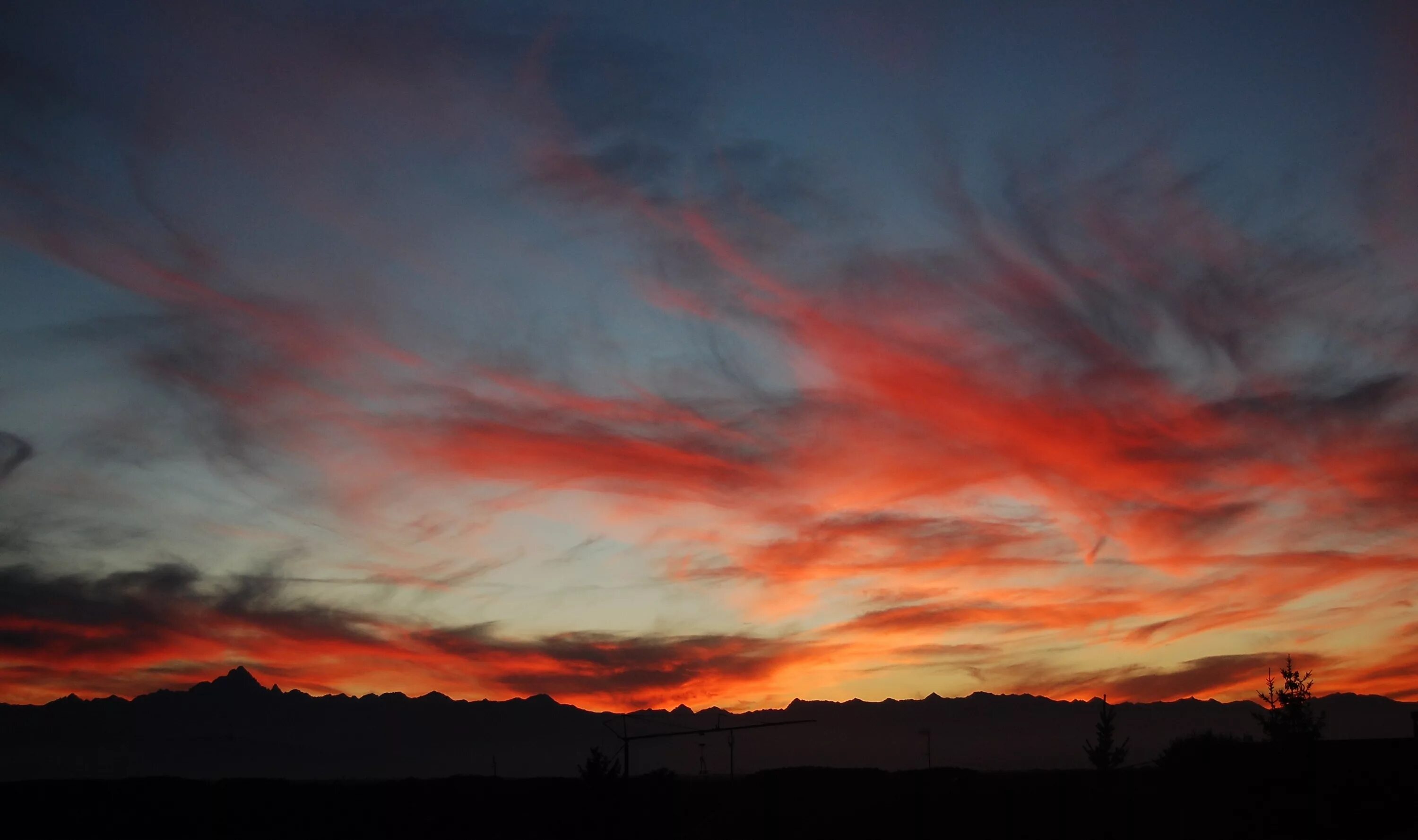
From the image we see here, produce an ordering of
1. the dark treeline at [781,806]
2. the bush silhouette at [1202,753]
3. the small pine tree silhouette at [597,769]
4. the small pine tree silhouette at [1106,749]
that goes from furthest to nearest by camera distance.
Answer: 1. the small pine tree silhouette at [1106,749]
2. the small pine tree silhouette at [597,769]
3. the bush silhouette at [1202,753]
4. the dark treeline at [781,806]

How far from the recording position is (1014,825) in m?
48.2

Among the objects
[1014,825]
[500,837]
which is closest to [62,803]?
[500,837]

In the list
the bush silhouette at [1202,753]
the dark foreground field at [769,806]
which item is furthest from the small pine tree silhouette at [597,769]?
the bush silhouette at [1202,753]

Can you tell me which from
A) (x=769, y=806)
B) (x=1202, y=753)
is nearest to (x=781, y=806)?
(x=769, y=806)

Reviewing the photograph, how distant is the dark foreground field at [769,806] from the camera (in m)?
45.0

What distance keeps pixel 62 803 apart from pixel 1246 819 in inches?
3573

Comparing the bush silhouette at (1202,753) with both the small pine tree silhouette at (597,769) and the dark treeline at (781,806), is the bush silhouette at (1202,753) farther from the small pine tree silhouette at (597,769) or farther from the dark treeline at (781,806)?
the small pine tree silhouette at (597,769)

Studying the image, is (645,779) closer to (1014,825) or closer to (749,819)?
(749,819)

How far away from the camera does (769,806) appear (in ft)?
205

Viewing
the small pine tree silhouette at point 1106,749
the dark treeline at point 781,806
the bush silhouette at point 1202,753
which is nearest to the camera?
the dark treeline at point 781,806

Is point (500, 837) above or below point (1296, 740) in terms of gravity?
below

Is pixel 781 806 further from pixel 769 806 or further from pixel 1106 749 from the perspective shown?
pixel 1106 749

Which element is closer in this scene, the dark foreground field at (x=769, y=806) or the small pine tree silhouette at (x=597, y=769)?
the dark foreground field at (x=769, y=806)

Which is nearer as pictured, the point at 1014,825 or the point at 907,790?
the point at 1014,825
